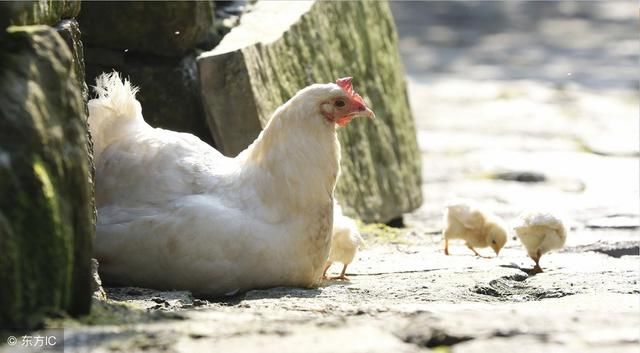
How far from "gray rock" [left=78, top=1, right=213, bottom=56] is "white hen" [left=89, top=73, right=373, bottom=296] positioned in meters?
0.69

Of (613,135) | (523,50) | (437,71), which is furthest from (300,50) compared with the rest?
(523,50)

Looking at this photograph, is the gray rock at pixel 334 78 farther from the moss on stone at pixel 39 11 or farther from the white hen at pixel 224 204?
the moss on stone at pixel 39 11

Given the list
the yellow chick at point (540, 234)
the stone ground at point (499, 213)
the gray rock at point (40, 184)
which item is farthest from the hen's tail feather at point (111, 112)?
the gray rock at point (40, 184)

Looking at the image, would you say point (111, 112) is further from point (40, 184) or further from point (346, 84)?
Answer: point (40, 184)

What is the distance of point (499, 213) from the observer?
8.66 m

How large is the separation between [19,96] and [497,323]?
1.47 meters

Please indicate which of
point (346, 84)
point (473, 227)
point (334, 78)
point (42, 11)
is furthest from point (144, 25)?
point (42, 11)

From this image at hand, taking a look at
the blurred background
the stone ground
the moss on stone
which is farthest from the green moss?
the blurred background

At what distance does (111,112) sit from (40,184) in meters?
2.37

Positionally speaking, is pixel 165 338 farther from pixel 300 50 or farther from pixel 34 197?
pixel 300 50

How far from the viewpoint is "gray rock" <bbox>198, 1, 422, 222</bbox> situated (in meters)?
6.51

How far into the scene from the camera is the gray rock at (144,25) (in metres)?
6.42

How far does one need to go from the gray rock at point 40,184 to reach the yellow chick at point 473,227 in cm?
328

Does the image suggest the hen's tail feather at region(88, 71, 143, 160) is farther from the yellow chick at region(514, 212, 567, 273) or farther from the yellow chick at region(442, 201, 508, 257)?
the yellow chick at region(514, 212, 567, 273)
